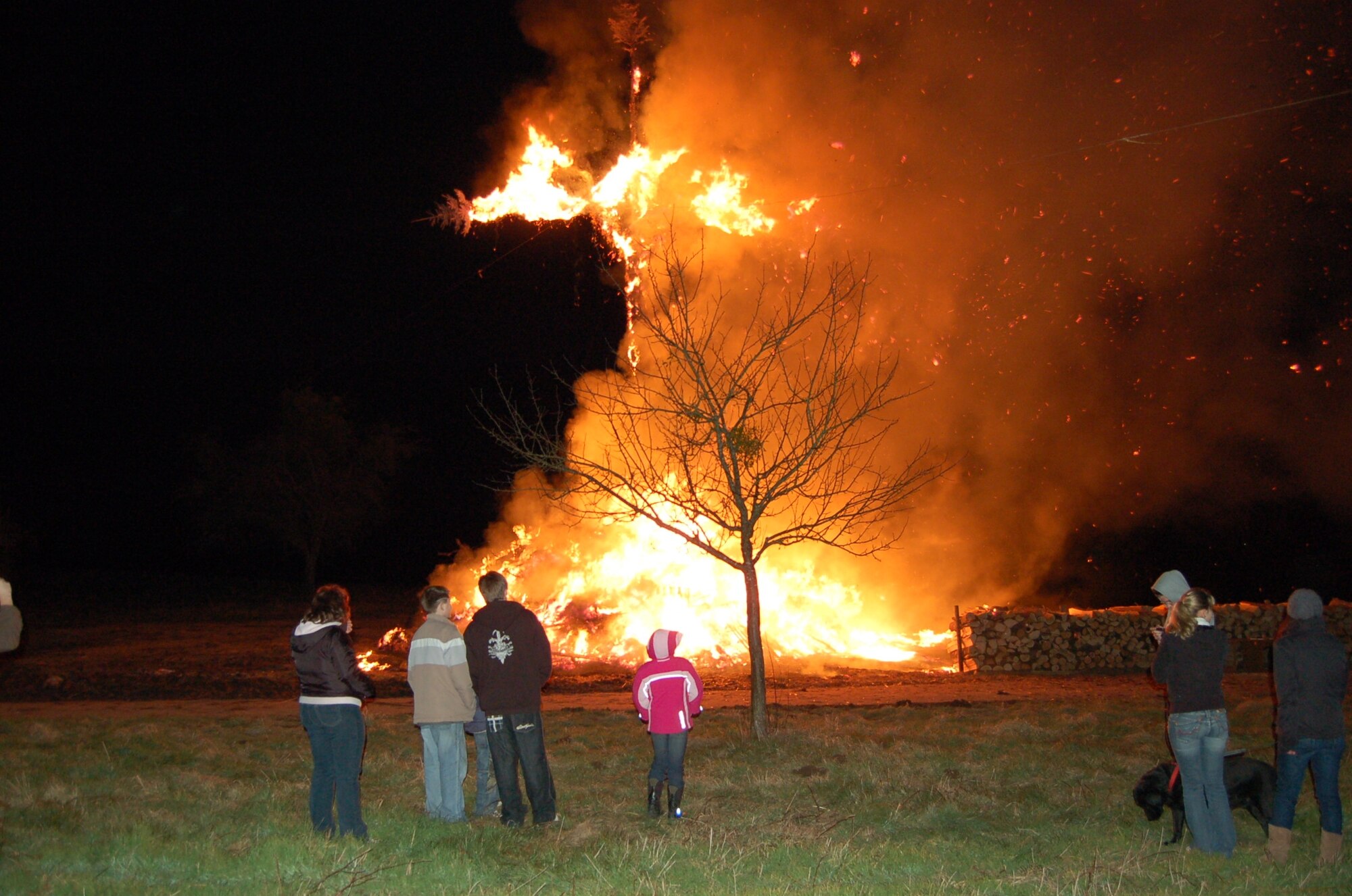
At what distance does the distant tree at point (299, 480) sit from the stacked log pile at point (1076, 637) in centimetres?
2499

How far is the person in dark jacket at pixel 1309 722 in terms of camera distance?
550 centimetres

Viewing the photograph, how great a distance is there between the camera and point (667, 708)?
21.7ft

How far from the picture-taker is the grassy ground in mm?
5105

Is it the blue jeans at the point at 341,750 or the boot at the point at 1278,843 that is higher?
the blue jeans at the point at 341,750

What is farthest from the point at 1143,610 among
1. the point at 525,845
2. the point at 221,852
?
the point at 221,852

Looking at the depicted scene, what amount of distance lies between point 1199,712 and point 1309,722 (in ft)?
1.92

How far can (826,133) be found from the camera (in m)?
17.8

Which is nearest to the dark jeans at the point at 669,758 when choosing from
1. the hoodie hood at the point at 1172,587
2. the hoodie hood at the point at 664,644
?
the hoodie hood at the point at 664,644

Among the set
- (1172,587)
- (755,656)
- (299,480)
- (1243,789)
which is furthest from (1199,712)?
(299,480)

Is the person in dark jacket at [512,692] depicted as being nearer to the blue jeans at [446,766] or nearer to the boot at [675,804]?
the blue jeans at [446,766]

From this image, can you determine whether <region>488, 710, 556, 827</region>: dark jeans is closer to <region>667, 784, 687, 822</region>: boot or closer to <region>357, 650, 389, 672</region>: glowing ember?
<region>667, 784, 687, 822</region>: boot

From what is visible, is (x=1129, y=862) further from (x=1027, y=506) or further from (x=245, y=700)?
(x=1027, y=506)

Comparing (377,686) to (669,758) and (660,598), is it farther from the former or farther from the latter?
(669,758)

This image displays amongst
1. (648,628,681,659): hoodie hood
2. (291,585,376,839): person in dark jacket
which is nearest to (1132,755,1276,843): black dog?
→ (648,628,681,659): hoodie hood
